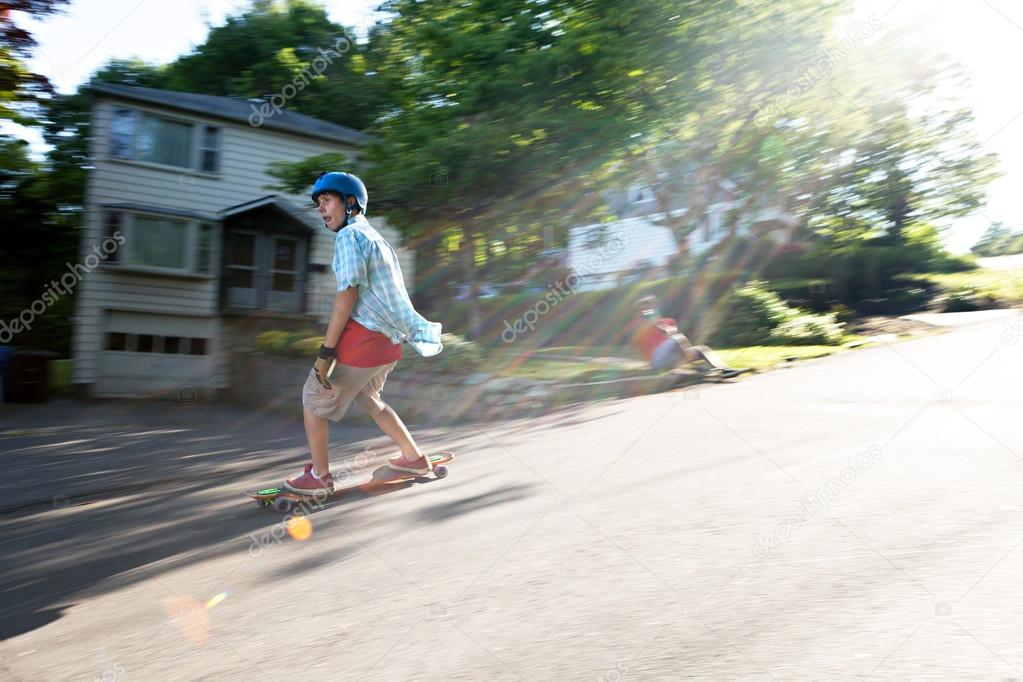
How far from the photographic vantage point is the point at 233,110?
24.5 m

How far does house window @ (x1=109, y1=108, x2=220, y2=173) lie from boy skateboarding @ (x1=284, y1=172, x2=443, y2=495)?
65.4ft

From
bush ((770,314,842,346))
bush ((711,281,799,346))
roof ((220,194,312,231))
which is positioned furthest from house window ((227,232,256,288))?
bush ((770,314,842,346))

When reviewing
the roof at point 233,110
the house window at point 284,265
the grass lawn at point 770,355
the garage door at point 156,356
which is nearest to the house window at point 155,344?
the garage door at point 156,356

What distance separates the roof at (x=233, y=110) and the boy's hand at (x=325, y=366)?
66.1 feet

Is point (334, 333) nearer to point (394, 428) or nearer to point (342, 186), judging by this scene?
point (394, 428)

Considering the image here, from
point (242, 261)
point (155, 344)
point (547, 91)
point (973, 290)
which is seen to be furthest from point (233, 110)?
point (973, 290)

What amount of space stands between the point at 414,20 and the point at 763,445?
15533 millimetres

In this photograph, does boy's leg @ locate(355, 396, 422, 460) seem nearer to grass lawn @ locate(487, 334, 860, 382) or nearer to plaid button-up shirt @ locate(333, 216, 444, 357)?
plaid button-up shirt @ locate(333, 216, 444, 357)

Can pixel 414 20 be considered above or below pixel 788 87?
above

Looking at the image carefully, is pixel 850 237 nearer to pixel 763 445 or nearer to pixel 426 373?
pixel 426 373

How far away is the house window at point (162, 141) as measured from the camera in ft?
73.7

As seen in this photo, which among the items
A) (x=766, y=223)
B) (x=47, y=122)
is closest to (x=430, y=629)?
(x=766, y=223)

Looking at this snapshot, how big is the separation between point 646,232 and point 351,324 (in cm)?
4170

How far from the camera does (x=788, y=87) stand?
55.3ft
